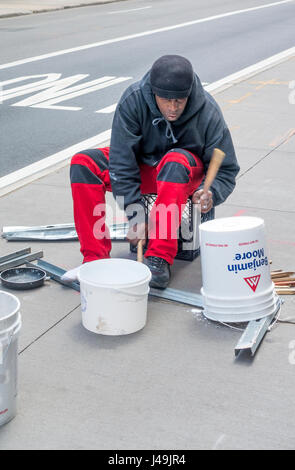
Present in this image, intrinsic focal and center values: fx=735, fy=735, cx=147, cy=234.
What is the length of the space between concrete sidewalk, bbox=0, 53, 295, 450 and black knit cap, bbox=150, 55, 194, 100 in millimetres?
1110

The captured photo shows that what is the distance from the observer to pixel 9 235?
16.3ft

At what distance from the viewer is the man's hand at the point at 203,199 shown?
411cm

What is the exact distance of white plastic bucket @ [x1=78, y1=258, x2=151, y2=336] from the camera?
→ 11.6 feet

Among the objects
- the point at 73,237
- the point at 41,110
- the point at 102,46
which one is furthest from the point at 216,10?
the point at 73,237

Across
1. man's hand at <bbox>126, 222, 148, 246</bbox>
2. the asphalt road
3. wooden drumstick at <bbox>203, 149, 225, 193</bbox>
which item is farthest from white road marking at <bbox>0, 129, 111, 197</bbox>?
wooden drumstick at <bbox>203, 149, 225, 193</bbox>

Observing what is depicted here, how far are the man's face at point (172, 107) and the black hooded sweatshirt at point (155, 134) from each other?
0.29 ft

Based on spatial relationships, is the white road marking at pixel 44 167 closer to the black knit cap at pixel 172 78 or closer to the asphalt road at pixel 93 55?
the asphalt road at pixel 93 55

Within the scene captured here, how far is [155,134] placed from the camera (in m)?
4.36

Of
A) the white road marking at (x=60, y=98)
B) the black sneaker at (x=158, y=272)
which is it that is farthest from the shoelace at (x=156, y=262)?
the white road marking at (x=60, y=98)

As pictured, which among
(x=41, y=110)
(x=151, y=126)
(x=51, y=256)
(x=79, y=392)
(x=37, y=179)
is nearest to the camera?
(x=79, y=392)

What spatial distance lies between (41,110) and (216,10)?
15576mm

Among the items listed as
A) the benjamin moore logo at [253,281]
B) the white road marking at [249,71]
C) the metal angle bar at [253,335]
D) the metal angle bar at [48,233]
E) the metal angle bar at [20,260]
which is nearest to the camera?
the metal angle bar at [253,335]

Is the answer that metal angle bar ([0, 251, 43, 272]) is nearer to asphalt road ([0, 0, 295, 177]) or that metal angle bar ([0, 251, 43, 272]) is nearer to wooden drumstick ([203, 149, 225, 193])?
wooden drumstick ([203, 149, 225, 193])
